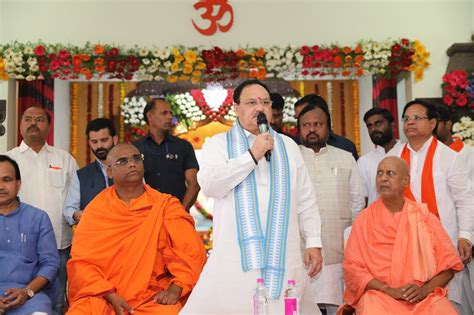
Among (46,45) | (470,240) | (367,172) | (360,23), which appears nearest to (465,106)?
(360,23)

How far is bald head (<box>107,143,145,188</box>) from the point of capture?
4074 mm

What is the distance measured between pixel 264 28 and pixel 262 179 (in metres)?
4.39

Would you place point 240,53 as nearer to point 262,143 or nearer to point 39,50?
point 39,50

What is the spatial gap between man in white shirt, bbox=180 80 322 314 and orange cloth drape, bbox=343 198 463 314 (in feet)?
2.43

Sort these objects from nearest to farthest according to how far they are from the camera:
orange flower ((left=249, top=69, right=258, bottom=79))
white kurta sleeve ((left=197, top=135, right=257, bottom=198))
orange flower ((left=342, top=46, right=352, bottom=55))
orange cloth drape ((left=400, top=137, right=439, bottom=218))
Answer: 1. white kurta sleeve ((left=197, top=135, right=257, bottom=198))
2. orange cloth drape ((left=400, top=137, right=439, bottom=218))
3. orange flower ((left=342, top=46, right=352, bottom=55))
4. orange flower ((left=249, top=69, right=258, bottom=79))

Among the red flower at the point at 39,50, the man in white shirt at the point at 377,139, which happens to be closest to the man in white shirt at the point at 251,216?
the man in white shirt at the point at 377,139

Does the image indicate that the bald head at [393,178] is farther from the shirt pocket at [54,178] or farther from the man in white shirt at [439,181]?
the shirt pocket at [54,178]

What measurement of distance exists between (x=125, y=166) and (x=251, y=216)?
1182 millimetres

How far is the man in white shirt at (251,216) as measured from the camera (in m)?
3.20

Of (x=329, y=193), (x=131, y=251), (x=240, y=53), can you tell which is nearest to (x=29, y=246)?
(x=131, y=251)

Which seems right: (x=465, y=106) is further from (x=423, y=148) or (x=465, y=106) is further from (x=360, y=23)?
(x=423, y=148)

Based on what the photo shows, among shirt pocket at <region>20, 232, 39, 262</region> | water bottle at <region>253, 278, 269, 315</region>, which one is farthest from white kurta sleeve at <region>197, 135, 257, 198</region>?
shirt pocket at <region>20, 232, 39, 262</region>

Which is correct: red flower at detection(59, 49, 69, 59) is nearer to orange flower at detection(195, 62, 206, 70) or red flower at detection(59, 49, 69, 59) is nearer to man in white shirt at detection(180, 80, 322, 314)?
orange flower at detection(195, 62, 206, 70)

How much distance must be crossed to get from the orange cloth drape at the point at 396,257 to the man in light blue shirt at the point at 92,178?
2.14 meters
